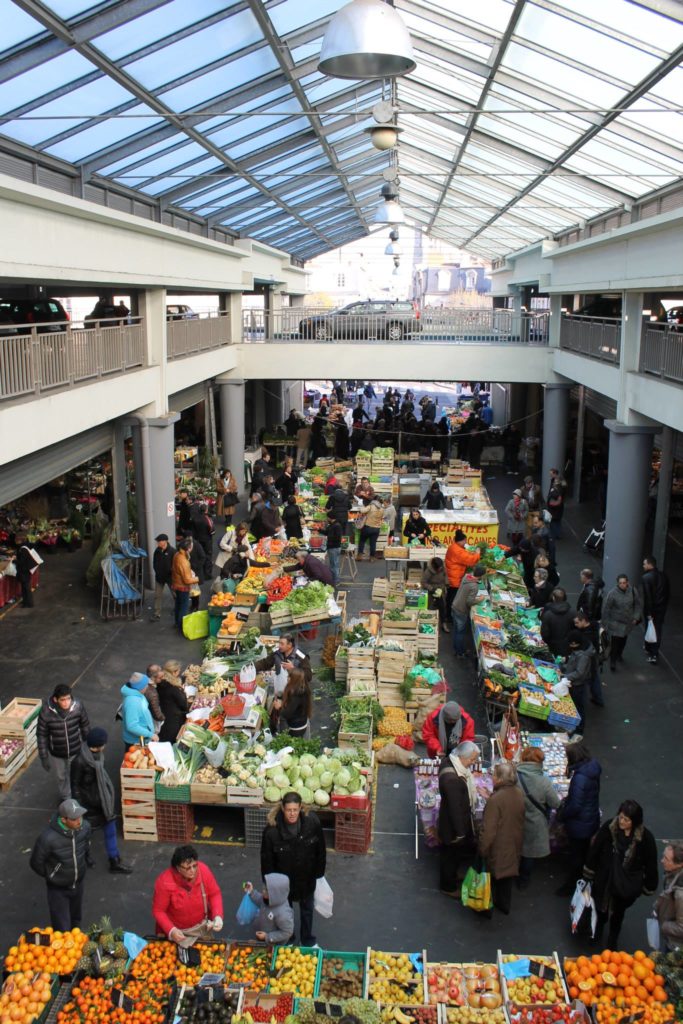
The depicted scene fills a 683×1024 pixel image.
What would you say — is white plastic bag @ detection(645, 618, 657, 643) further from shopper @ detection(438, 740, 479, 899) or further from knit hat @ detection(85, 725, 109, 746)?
knit hat @ detection(85, 725, 109, 746)

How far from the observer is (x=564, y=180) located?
58.2 ft

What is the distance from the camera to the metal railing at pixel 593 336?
694 inches

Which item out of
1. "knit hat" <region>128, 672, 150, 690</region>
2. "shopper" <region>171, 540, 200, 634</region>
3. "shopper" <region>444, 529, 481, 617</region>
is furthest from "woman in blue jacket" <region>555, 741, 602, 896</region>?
"shopper" <region>171, 540, 200, 634</region>

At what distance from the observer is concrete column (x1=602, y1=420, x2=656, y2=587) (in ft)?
50.4

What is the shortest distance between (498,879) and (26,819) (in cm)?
456

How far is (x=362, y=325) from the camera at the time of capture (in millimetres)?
25438

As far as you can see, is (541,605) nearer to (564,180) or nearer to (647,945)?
(647,945)

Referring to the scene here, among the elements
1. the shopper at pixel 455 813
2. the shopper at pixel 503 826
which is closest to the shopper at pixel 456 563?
the shopper at pixel 455 813

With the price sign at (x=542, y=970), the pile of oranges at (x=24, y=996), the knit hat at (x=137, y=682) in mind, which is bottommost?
the price sign at (x=542, y=970)

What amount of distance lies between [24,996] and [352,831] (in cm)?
337

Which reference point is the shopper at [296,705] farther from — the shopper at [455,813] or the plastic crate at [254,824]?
the shopper at [455,813]

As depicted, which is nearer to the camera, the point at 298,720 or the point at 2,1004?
the point at 2,1004

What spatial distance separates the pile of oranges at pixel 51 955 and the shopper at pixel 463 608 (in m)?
7.56


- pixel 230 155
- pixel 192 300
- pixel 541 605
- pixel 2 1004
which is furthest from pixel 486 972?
pixel 192 300
